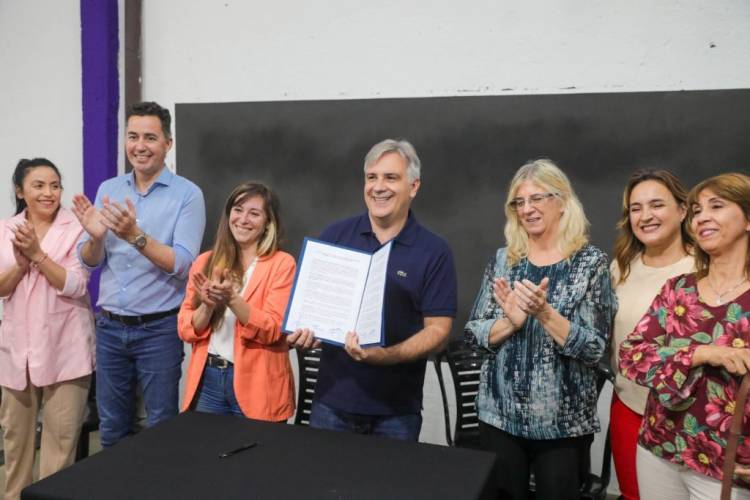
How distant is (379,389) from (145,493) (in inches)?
34.6

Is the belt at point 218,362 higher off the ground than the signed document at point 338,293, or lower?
lower

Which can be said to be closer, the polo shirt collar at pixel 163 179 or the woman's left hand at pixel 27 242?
the woman's left hand at pixel 27 242

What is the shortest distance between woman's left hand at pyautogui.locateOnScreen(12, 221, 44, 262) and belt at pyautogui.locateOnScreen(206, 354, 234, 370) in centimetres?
102

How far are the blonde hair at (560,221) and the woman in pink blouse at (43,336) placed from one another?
6.35 ft

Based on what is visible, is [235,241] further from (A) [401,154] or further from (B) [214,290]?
(A) [401,154]

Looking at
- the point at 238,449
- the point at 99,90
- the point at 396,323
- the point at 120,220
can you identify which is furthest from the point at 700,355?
the point at 99,90

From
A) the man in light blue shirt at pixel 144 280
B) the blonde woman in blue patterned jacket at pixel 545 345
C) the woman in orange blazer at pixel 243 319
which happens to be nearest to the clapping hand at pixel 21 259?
the man in light blue shirt at pixel 144 280

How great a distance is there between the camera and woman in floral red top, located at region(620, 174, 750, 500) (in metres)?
1.57

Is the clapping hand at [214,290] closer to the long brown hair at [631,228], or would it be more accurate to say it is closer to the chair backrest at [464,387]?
the chair backrest at [464,387]

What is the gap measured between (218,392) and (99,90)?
2.66 metres

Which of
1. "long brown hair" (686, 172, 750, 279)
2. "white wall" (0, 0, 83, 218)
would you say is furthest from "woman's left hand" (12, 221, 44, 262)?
"long brown hair" (686, 172, 750, 279)

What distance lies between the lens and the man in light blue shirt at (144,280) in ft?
8.55

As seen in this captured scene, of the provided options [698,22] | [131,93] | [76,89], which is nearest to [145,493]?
[698,22]

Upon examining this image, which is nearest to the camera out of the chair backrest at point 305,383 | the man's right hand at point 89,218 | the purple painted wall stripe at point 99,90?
the man's right hand at point 89,218
